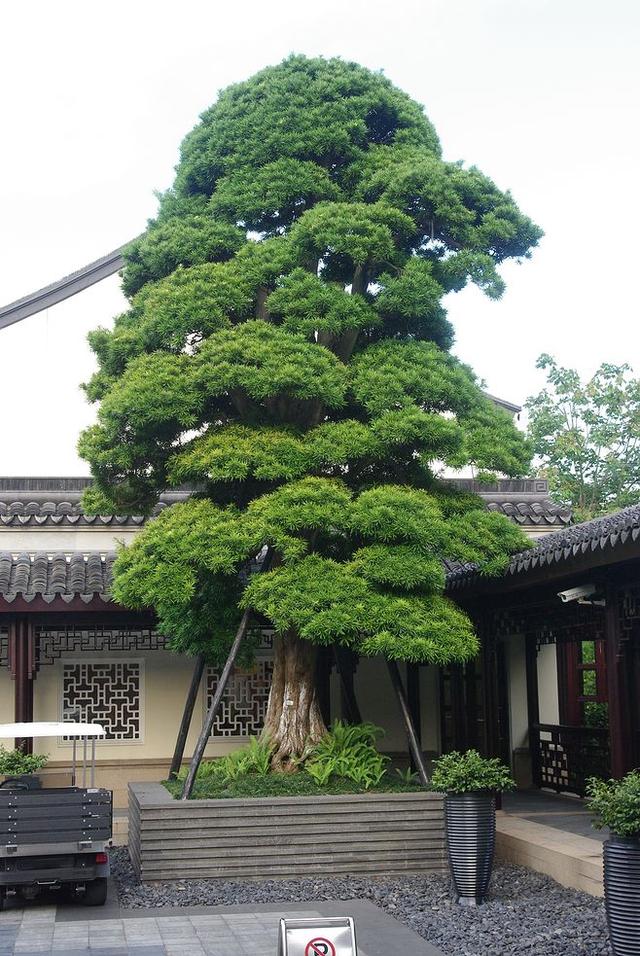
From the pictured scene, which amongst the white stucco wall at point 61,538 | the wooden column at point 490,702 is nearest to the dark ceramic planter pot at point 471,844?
the wooden column at point 490,702

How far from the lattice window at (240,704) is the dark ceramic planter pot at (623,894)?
29.8ft

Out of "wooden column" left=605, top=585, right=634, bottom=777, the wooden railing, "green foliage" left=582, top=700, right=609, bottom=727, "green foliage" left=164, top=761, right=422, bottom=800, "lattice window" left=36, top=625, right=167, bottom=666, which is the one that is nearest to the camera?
"wooden column" left=605, top=585, right=634, bottom=777

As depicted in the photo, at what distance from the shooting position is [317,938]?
5.73 metres

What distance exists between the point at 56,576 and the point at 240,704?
3246 mm

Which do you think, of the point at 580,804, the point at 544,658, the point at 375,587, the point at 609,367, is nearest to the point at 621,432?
the point at 609,367

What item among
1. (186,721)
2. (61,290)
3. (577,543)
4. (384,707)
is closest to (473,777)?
(577,543)

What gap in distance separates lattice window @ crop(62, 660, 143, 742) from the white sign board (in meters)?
10.3

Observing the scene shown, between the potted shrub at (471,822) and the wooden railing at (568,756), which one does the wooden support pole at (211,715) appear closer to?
the potted shrub at (471,822)

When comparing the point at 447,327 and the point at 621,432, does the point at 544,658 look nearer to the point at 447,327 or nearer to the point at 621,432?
the point at 447,327

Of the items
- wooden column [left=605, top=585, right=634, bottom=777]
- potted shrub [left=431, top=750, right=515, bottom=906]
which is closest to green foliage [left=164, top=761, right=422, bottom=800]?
potted shrub [left=431, top=750, right=515, bottom=906]

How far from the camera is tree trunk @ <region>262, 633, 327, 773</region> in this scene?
498 inches

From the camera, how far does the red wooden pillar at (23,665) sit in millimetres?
14055

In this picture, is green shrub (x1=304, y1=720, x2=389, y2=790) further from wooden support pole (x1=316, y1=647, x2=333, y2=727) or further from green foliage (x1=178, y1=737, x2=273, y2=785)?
wooden support pole (x1=316, y1=647, x2=333, y2=727)

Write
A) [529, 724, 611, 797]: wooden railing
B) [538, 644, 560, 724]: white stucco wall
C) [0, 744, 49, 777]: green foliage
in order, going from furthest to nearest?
[538, 644, 560, 724]: white stucco wall < [529, 724, 611, 797]: wooden railing < [0, 744, 49, 777]: green foliage
